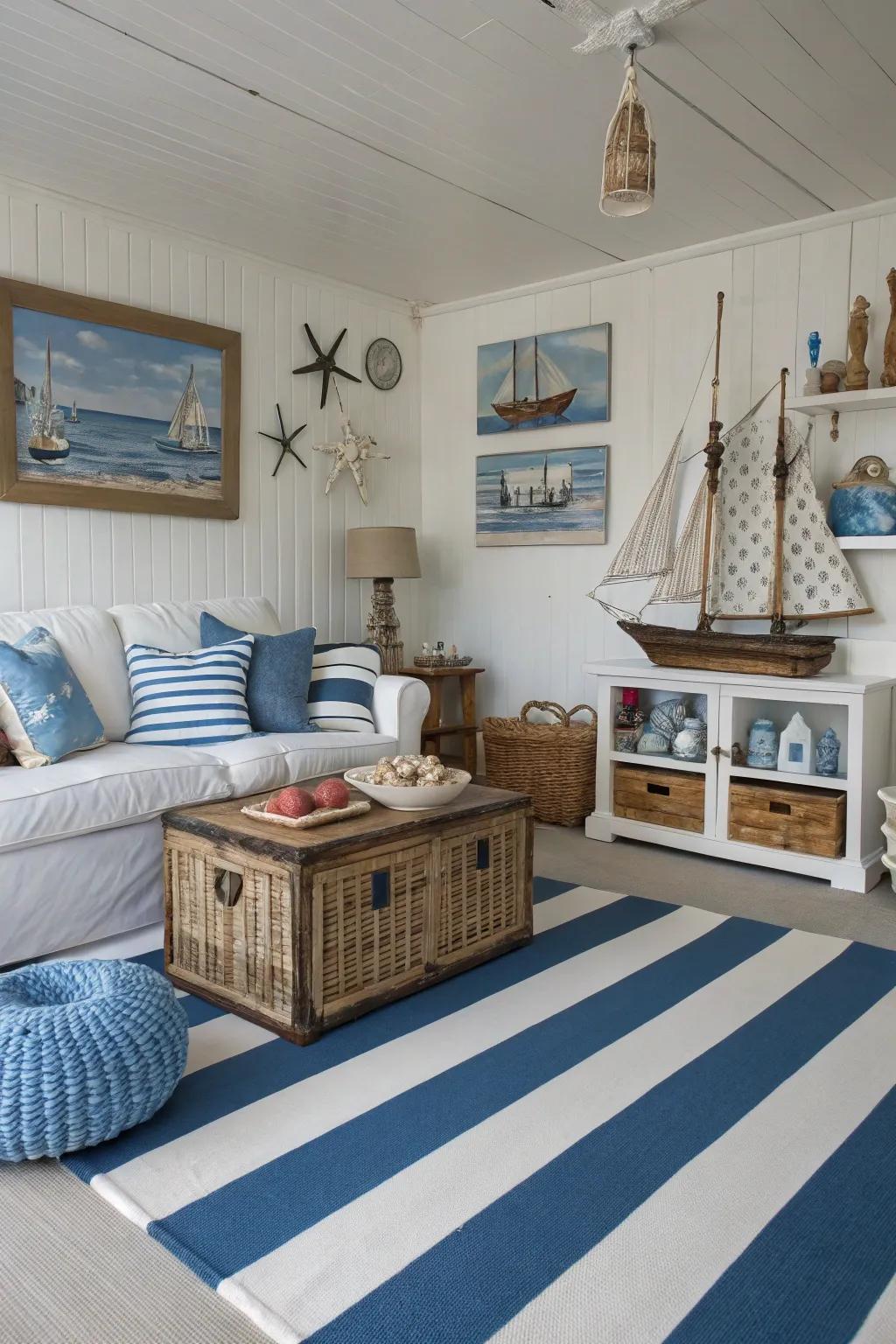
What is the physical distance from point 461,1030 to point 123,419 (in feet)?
8.64

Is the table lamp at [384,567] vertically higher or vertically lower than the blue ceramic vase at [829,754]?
higher

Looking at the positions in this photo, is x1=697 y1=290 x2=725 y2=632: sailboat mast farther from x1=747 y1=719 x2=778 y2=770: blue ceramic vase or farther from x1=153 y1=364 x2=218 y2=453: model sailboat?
x1=153 y1=364 x2=218 y2=453: model sailboat

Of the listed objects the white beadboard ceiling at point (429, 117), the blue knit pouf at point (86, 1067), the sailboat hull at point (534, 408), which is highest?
the white beadboard ceiling at point (429, 117)

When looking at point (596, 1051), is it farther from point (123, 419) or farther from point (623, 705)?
point (123, 419)

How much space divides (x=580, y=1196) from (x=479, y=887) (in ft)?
3.40

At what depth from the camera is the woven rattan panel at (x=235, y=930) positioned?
2.18m

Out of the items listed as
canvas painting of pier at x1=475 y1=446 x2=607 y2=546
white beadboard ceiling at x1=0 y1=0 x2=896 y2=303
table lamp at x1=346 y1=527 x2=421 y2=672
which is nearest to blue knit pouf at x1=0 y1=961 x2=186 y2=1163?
white beadboard ceiling at x1=0 y1=0 x2=896 y2=303

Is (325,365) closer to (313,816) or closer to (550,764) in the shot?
(550,764)

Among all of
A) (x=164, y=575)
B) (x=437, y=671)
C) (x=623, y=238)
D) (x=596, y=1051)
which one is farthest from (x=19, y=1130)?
(x=623, y=238)

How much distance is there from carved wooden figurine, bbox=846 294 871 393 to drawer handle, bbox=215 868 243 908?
8.57 ft

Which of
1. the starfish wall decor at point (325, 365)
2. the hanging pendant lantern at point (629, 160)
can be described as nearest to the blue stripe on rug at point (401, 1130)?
the hanging pendant lantern at point (629, 160)

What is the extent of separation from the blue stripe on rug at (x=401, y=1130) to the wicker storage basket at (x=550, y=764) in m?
1.47

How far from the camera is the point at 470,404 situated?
4832mm

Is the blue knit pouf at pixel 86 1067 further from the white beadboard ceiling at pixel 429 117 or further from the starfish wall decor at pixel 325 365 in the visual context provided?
the starfish wall decor at pixel 325 365
